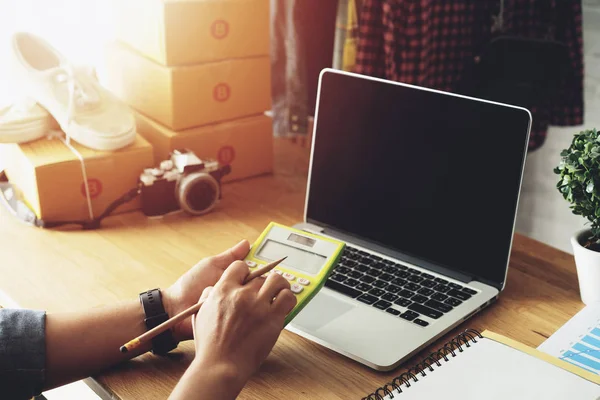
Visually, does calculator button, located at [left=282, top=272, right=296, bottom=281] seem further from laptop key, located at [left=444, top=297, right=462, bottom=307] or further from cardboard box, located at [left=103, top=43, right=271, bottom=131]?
cardboard box, located at [left=103, top=43, right=271, bottom=131]

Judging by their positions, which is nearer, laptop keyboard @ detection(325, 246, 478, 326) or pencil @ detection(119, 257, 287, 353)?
pencil @ detection(119, 257, 287, 353)

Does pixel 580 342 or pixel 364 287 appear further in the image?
pixel 364 287

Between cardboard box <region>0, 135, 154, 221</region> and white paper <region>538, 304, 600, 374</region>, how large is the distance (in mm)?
779

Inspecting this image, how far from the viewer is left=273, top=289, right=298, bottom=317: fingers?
0.80 meters

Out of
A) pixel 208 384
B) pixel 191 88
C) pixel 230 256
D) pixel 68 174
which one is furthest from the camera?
pixel 191 88

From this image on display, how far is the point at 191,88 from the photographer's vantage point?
1.34 metres

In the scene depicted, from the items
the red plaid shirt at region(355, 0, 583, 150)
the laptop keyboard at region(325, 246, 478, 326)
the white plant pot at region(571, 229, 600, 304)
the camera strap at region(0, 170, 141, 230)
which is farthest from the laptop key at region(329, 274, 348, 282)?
the red plaid shirt at region(355, 0, 583, 150)

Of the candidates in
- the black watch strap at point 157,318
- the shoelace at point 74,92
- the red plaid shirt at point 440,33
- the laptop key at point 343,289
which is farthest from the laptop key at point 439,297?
the red plaid shirt at point 440,33

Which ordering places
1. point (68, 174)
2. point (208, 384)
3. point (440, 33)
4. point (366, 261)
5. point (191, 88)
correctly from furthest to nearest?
point (440, 33), point (191, 88), point (68, 174), point (366, 261), point (208, 384)

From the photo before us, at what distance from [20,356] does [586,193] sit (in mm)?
732

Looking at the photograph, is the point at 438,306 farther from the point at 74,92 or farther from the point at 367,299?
the point at 74,92

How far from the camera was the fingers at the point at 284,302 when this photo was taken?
2.63ft

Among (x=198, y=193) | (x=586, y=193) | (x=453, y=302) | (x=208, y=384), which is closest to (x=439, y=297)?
(x=453, y=302)

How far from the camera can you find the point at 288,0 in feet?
5.47
